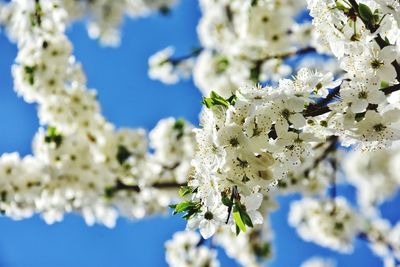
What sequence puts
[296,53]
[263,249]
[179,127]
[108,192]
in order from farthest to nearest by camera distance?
[263,249] → [179,127] → [296,53] → [108,192]

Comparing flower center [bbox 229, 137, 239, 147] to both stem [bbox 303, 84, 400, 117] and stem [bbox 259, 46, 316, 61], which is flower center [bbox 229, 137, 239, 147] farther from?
stem [bbox 259, 46, 316, 61]

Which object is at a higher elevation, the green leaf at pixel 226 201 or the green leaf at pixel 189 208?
the green leaf at pixel 189 208

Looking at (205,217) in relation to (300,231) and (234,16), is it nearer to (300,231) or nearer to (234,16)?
(234,16)

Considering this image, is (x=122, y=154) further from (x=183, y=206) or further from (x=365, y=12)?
(x=365, y=12)

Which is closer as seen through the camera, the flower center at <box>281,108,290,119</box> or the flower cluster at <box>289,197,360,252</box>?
the flower center at <box>281,108,290,119</box>

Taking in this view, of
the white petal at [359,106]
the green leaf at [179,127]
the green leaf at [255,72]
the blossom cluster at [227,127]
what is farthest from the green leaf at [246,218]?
the green leaf at [179,127]

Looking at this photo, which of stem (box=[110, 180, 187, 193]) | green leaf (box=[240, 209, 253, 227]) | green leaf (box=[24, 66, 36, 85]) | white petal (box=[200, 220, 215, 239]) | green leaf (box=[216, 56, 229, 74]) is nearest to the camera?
green leaf (box=[240, 209, 253, 227])

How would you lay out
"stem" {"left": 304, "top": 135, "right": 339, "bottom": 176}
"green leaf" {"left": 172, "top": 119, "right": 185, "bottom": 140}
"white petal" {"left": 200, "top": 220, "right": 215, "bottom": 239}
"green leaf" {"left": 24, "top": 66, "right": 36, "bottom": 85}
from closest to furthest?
"white petal" {"left": 200, "top": 220, "right": 215, "bottom": 239}, "stem" {"left": 304, "top": 135, "right": 339, "bottom": 176}, "green leaf" {"left": 24, "top": 66, "right": 36, "bottom": 85}, "green leaf" {"left": 172, "top": 119, "right": 185, "bottom": 140}

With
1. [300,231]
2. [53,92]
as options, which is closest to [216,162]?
[53,92]

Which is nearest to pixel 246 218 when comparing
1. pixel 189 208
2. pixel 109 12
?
pixel 189 208

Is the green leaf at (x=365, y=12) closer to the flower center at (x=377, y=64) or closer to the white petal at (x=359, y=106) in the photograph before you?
the flower center at (x=377, y=64)

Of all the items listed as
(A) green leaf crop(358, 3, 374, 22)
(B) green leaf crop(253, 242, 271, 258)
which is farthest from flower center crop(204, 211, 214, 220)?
(B) green leaf crop(253, 242, 271, 258)
